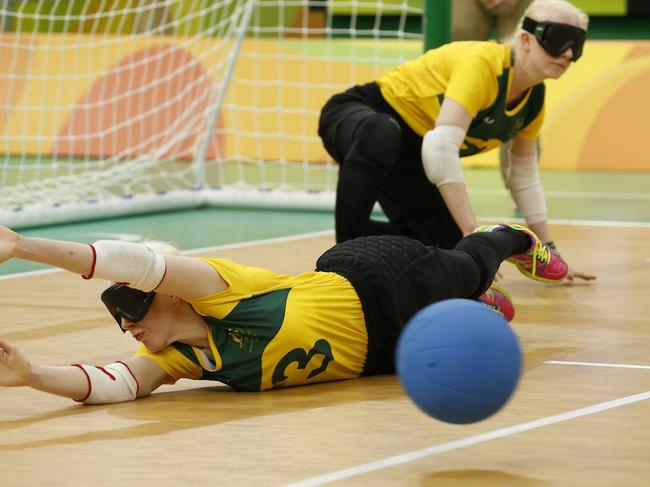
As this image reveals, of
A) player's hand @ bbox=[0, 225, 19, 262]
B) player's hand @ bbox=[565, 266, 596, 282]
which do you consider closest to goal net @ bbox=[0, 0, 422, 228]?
player's hand @ bbox=[565, 266, 596, 282]

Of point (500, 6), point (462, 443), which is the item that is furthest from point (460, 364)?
point (500, 6)

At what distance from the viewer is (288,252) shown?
5176mm

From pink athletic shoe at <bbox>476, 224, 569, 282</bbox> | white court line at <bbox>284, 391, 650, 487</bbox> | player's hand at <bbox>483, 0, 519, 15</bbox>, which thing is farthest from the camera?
player's hand at <bbox>483, 0, 519, 15</bbox>

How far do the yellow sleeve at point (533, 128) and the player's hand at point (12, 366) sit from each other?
220cm

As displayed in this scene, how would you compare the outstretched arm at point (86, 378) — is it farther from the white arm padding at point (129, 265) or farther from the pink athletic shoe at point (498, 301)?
the pink athletic shoe at point (498, 301)

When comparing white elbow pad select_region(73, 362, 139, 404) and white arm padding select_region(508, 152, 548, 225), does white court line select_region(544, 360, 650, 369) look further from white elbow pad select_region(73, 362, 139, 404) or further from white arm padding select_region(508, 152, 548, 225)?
white arm padding select_region(508, 152, 548, 225)

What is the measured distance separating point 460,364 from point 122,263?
751mm

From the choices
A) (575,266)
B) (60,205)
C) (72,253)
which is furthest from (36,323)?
(60,205)

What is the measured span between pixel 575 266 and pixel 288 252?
1.14 meters

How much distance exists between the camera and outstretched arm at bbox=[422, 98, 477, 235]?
3969mm

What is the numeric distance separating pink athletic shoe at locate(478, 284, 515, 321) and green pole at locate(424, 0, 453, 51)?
2219mm

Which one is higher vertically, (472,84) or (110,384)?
(472,84)

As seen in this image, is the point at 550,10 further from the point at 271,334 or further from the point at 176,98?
the point at 176,98

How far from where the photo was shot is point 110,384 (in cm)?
284
